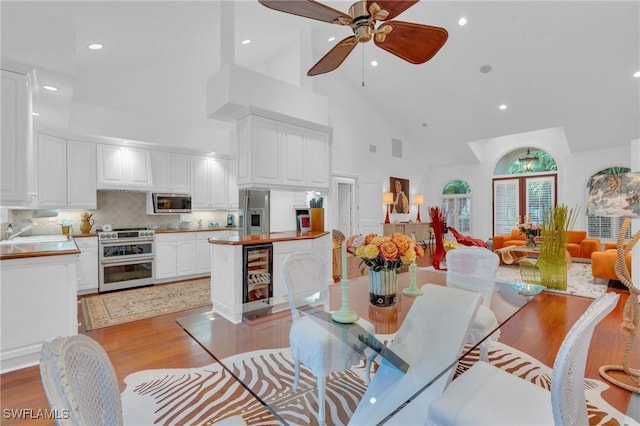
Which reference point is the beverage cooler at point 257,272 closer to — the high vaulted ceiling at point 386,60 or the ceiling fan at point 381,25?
the ceiling fan at point 381,25

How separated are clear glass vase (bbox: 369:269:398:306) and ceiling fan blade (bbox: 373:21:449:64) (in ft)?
5.55

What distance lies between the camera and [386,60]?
21.5ft

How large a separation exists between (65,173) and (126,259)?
61.5 inches

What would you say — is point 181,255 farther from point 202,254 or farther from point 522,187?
point 522,187

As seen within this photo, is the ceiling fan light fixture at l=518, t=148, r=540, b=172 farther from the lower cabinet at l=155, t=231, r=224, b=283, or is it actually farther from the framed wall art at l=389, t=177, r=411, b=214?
the lower cabinet at l=155, t=231, r=224, b=283

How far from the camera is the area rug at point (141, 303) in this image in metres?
3.54

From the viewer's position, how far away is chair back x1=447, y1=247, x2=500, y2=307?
2.46 meters

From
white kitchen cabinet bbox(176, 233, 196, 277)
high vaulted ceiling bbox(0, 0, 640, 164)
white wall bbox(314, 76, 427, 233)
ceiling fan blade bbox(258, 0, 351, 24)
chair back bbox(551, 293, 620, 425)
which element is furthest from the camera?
white wall bbox(314, 76, 427, 233)

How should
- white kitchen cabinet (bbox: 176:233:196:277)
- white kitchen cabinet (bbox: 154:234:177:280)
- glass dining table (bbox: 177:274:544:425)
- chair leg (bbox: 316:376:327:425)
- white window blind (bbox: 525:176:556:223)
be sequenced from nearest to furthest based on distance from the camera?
1. glass dining table (bbox: 177:274:544:425)
2. chair leg (bbox: 316:376:327:425)
3. white kitchen cabinet (bbox: 154:234:177:280)
4. white kitchen cabinet (bbox: 176:233:196:277)
5. white window blind (bbox: 525:176:556:223)

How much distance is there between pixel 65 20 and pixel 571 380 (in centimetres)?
432

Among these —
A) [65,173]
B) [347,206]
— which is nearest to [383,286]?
[65,173]

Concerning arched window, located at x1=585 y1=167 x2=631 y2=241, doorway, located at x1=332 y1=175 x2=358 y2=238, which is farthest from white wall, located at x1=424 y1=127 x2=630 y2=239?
doorway, located at x1=332 y1=175 x2=358 y2=238

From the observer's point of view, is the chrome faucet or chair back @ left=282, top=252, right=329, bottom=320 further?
the chrome faucet

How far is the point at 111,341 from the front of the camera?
2.90 meters
